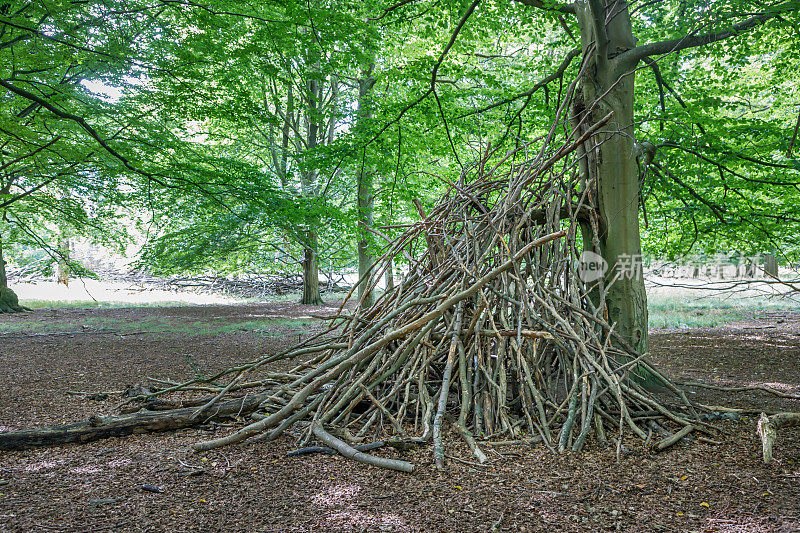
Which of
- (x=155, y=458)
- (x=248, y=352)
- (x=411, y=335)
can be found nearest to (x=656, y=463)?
(x=411, y=335)

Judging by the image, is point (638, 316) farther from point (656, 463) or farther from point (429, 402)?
point (429, 402)

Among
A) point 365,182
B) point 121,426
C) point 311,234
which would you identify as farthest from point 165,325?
point 121,426

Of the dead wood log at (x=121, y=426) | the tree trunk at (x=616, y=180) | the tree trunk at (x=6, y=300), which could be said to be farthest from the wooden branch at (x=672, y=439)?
the tree trunk at (x=6, y=300)

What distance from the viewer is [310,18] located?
583 centimetres

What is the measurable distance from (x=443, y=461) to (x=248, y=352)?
4.49m

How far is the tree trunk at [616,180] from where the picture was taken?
376 cm

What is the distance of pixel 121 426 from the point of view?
10.0 ft

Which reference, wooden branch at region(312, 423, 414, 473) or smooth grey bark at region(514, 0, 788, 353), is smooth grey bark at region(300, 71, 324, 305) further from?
→ wooden branch at region(312, 423, 414, 473)

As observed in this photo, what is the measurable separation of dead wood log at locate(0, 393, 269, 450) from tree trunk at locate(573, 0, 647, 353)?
259cm

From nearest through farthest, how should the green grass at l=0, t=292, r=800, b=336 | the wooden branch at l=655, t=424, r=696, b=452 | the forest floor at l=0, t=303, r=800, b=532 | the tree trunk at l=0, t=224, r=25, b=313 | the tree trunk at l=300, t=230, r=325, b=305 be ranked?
the forest floor at l=0, t=303, r=800, b=532
the wooden branch at l=655, t=424, r=696, b=452
the green grass at l=0, t=292, r=800, b=336
the tree trunk at l=0, t=224, r=25, b=313
the tree trunk at l=300, t=230, r=325, b=305

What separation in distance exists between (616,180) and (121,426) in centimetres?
368

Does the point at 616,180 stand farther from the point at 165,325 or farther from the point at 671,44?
the point at 165,325

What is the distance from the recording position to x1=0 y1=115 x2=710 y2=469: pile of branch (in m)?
2.83

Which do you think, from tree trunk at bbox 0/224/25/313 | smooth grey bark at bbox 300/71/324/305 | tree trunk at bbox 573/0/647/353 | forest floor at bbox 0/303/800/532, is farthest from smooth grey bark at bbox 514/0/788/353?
tree trunk at bbox 0/224/25/313
